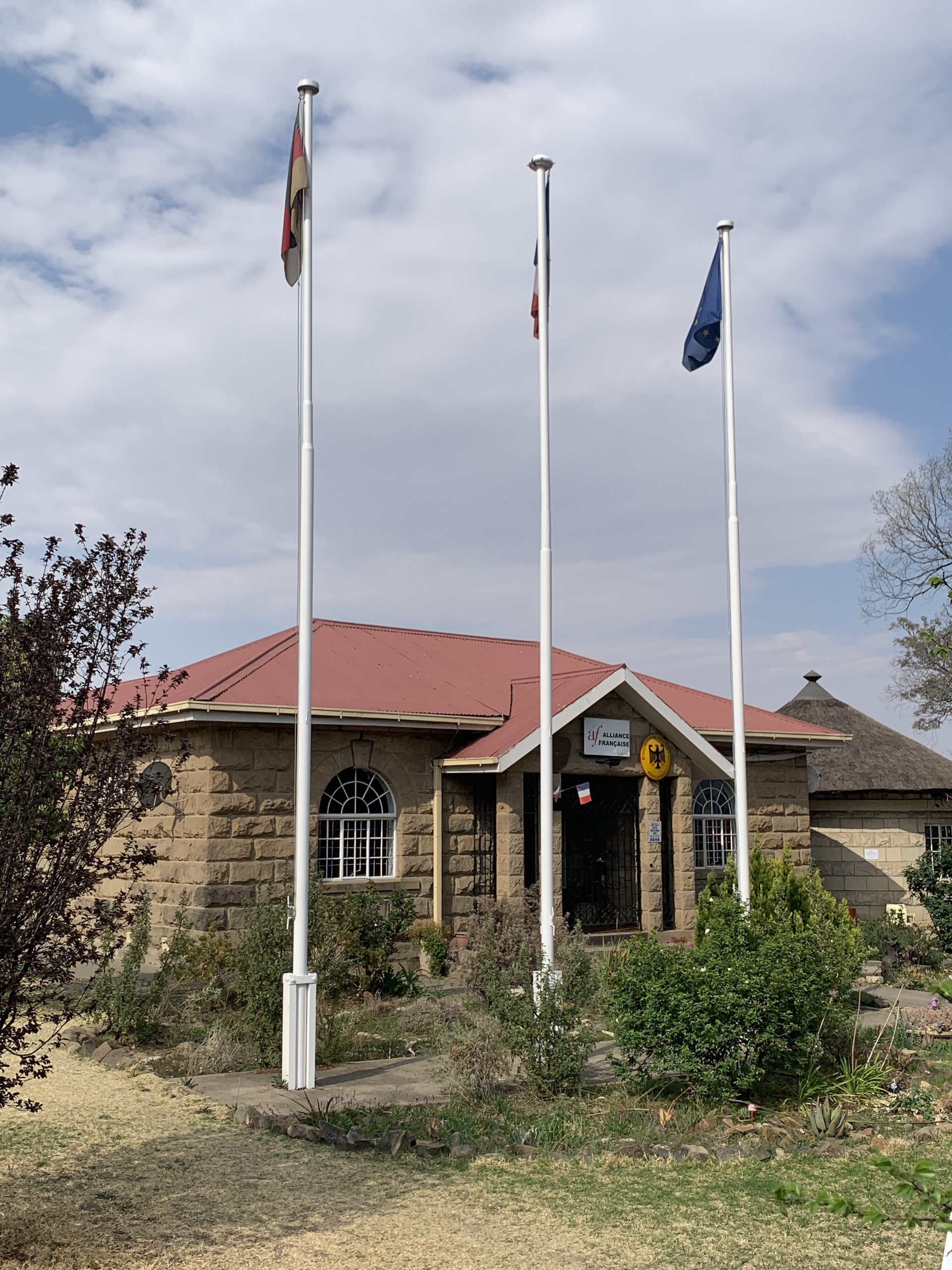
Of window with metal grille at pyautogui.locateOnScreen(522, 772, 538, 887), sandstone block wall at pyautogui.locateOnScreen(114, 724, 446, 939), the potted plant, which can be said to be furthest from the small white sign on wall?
the potted plant

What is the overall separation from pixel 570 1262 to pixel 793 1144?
281 cm

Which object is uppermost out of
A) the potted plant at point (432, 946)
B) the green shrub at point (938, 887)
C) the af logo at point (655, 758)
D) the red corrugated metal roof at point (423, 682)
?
the red corrugated metal roof at point (423, 682)

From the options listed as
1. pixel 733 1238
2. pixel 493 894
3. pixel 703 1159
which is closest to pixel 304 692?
pixel 703 1159

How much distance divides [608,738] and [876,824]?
9.15 m

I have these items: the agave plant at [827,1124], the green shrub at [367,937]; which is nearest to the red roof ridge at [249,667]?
the green shrub at [367,937]

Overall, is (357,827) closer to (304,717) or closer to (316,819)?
(316,819)

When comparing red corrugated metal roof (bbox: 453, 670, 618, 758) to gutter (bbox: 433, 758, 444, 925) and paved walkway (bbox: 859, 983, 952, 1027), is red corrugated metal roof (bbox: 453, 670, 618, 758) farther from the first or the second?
paved walkway (bbox: 859, 983, 952, 1027)

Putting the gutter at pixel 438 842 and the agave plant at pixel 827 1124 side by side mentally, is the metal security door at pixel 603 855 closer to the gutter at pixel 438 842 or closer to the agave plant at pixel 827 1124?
the gutter at pixel 438 842

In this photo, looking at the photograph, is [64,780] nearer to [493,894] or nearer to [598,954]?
[598,954]

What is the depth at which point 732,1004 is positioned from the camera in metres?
8.70

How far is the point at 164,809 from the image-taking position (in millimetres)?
16641

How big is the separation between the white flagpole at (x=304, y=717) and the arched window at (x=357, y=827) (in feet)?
21.7

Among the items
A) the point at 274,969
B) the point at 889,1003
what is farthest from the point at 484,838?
the point at 274,969

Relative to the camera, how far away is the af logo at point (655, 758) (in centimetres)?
1864
